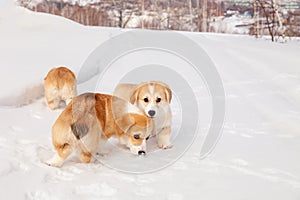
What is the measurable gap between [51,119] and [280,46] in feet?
9.87

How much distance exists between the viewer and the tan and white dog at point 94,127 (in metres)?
1.37

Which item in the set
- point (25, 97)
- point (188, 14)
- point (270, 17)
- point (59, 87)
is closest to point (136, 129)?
point (59, 87)

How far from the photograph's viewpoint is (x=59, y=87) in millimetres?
2088

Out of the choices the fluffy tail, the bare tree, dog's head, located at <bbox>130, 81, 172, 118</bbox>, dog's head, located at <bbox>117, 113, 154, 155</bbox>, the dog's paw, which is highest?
the bare tree

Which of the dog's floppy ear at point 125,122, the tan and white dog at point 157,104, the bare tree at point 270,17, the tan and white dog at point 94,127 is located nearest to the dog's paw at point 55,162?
the tan and white dog at point 94,127

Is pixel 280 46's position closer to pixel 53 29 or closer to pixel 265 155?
pixel 53 29

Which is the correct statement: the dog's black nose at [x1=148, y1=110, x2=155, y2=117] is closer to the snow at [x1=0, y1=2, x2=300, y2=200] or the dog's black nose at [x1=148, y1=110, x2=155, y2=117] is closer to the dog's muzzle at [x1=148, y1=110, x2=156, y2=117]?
the dog's muzzle at [x1=148, y1=110, x2=156, y2=117]

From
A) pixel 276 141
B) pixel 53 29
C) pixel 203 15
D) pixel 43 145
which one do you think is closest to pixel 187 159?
pixel 276 141

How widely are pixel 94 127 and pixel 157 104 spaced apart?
30 centimetres

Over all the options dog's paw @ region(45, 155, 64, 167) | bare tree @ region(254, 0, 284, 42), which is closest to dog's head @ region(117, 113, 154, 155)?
dog's paw @ region(45, 155, 64, 167)

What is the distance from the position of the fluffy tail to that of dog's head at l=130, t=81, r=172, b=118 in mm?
828

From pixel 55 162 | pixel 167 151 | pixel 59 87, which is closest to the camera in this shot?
pixel 55 162

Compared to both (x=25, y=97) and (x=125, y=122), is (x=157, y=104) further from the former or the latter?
(x=25, y=97)

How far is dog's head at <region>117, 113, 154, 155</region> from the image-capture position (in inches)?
59.0
